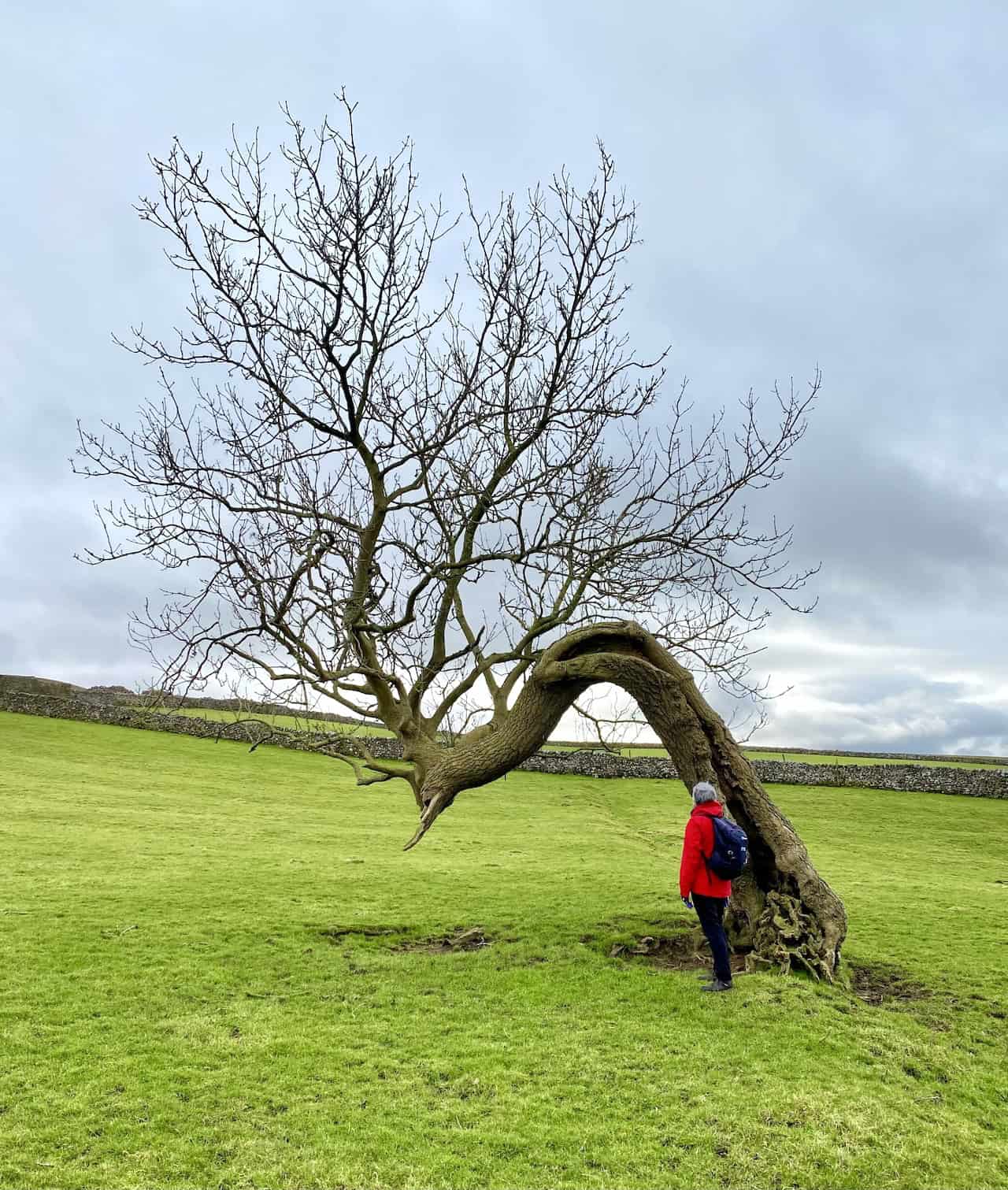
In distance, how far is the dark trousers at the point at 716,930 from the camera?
9.65 m

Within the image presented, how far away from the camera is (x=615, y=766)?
3956 centimetres

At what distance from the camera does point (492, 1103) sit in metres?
6.92

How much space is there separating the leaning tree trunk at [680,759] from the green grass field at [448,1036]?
3.61 feet

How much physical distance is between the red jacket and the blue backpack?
6cm

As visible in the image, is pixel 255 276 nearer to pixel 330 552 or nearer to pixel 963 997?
A: pixel 330 552

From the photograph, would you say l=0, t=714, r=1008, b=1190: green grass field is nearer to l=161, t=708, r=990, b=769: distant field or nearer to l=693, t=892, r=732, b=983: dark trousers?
l=693, t=892, r=732, b=983: dark trousers

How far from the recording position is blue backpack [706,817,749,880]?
30.8 feet


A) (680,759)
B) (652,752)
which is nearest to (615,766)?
(652,752)

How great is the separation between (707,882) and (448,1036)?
328cm

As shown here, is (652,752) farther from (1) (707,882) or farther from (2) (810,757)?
(1) (707,882)

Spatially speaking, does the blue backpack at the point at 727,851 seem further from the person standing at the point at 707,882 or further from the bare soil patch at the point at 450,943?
the bare soil patch at the point at 450,943

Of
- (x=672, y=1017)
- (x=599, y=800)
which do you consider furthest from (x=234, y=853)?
(x=599, y=800)

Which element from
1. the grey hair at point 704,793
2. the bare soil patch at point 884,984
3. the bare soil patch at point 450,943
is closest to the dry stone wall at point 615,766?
the bare soil patch at point 450,943

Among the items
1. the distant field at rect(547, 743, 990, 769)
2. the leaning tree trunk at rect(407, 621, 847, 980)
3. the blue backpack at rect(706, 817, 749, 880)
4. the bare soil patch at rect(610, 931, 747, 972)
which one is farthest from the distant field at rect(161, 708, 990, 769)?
the blue backpack at rect(706, 817, 749, 880)
